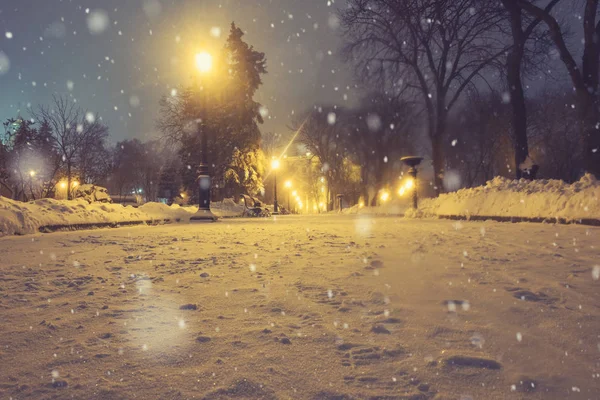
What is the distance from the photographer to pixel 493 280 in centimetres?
357

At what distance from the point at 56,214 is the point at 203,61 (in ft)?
23.8

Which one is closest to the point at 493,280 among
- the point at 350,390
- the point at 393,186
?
the point at 350,390

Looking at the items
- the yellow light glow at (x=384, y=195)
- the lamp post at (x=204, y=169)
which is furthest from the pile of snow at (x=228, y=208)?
the yellow light glow at (x=384, y=195)

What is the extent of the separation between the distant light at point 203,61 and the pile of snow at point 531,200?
9373 millimetres

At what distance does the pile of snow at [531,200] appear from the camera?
25.3 feet

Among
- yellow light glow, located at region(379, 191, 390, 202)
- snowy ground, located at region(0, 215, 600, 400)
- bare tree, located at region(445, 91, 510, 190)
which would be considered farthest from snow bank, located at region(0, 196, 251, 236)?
yellow light glow, located at region(379, 191, 390, 202)

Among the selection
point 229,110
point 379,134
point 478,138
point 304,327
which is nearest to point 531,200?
point 304,327

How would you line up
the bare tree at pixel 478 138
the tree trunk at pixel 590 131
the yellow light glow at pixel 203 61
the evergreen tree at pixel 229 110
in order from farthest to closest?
the bare tree at pixel 478 138
the evergreen tree at pixel 229 110
the yellow light glow at pixel 203 61
the tree trunk at pixel 590 131

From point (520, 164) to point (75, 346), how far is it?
1327 cm

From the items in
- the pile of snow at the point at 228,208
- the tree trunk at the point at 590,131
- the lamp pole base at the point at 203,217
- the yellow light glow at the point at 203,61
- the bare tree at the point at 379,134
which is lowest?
the lamp pole base at the point at 203,217

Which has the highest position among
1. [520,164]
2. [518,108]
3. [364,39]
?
[364,39]

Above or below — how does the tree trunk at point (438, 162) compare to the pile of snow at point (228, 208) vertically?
above

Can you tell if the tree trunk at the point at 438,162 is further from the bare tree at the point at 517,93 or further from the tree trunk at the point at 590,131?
the tree trunk at the point at 590,131

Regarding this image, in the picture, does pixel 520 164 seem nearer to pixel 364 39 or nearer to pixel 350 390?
pixel 364 39
